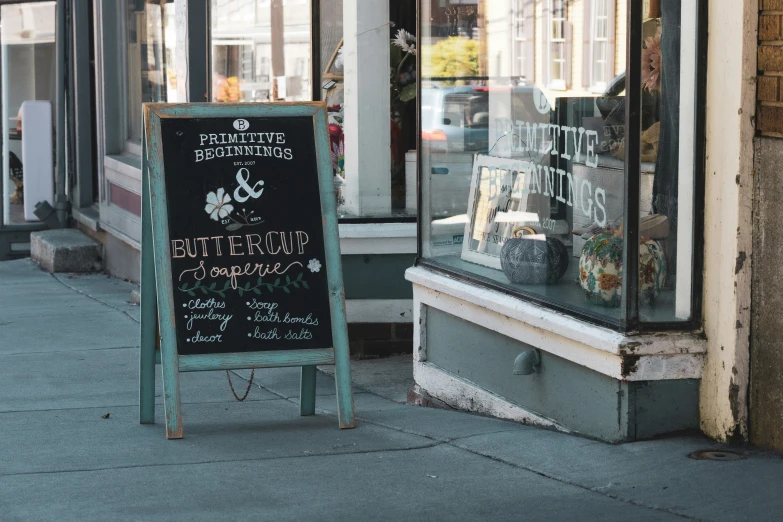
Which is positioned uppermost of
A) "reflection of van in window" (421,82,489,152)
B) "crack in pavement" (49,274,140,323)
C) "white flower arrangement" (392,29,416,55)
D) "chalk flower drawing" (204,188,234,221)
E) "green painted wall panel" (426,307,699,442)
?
"white flower arrangement" (392,29,416,55)

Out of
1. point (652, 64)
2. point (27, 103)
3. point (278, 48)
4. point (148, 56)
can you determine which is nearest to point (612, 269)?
point (652, 64)

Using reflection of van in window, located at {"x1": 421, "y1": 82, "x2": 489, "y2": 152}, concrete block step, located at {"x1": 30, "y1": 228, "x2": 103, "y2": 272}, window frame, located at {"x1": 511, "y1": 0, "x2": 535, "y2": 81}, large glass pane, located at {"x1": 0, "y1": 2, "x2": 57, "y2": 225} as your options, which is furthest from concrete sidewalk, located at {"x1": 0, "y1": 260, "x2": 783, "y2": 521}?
large glass pane, located at {"x1": 0, "y1": 2, "x2": 57, "y2": 225}

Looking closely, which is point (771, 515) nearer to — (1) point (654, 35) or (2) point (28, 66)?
(1) point (654, 35)

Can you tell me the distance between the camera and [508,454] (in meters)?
4.70

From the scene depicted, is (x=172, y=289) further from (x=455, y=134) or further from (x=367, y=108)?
(x=367, y=108)

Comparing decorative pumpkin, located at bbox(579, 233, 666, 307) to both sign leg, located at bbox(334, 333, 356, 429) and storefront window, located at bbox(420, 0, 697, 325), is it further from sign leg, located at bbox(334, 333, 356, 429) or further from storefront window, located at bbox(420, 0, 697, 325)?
sign leg, located at bbox(334, 333, 356, 429)

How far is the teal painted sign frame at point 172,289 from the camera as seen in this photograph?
16.6ft

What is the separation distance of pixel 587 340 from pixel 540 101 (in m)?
1.32

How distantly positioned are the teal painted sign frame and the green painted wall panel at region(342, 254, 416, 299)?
184 centimetres

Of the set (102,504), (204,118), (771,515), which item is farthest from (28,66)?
(771,515)

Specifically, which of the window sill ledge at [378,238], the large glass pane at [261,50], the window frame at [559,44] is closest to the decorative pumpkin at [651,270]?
the window frame at [559,44]

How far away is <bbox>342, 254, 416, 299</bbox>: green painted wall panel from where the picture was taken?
729 cm

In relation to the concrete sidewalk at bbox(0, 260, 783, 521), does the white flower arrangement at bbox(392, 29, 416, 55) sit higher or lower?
higher

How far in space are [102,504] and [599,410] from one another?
192 centimetres
